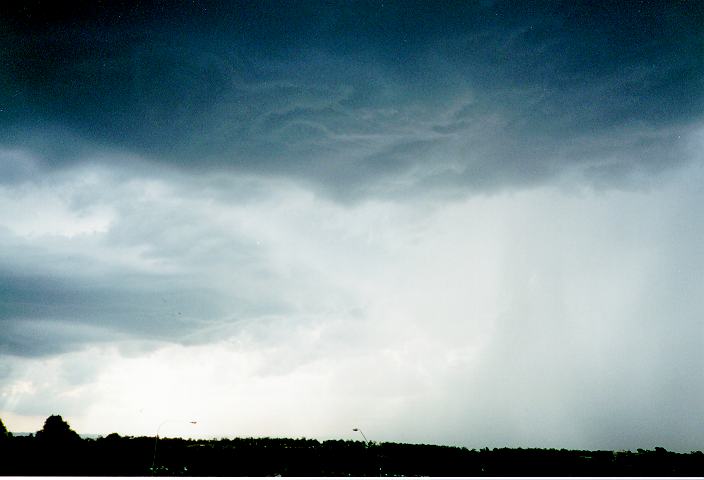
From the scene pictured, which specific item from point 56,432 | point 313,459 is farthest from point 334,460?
point 56,432

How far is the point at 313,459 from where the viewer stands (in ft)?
358

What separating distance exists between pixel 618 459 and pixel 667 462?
9.14 meters

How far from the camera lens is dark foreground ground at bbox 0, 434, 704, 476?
289 ft

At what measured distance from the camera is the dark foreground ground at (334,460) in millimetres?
88062

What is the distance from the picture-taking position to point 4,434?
8119cm

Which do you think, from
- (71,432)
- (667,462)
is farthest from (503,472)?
(71,432)

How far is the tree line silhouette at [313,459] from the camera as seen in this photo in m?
85.0

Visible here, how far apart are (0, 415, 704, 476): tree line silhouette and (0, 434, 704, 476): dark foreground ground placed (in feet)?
0.49

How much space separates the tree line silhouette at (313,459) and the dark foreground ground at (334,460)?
0.49 ft

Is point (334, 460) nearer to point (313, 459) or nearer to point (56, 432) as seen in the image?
point (313, 459)

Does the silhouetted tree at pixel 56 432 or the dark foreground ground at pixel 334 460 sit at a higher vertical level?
the silhouetted tree at pixel 56 432

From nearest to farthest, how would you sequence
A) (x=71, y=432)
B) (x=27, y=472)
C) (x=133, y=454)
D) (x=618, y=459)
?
1. (x=27, y=472)
2. (x=71, y=432)
3. (x=133, y=454)
4. (x=618, y=459)

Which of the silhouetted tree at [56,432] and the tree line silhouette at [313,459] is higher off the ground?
the silhouetted tree at [56,432]

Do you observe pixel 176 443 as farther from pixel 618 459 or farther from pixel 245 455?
pixel 618 459
